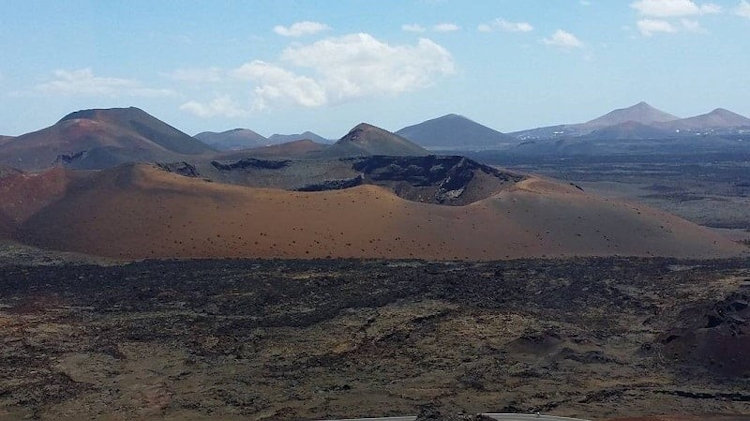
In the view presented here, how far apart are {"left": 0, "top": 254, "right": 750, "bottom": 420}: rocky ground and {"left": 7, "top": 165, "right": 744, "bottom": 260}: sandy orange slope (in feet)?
25.0

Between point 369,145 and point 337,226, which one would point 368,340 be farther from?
point 369,145

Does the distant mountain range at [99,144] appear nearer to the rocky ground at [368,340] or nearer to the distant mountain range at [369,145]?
the distant mountain range at [369,145]

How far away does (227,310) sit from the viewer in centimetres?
4569

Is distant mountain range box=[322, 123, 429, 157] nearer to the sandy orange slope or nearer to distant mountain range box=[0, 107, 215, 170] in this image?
distant mountain range box=[0, 107, 215, 170]

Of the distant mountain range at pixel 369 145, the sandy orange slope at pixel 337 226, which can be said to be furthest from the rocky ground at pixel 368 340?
the distant mountain range at pixel 369 145

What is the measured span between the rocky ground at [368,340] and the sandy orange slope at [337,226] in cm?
763

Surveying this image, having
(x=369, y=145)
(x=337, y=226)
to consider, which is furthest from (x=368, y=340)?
(x=369, y=145)

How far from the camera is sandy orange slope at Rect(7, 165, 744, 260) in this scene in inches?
2542

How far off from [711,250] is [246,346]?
4588 cm

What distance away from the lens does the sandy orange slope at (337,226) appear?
64562 millimetres

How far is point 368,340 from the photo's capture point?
39562 millimetres

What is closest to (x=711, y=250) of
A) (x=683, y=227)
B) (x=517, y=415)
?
(x=683, y=227)

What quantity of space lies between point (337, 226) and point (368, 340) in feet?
99.7

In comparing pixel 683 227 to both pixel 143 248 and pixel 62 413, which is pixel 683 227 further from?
pixel 62 413
